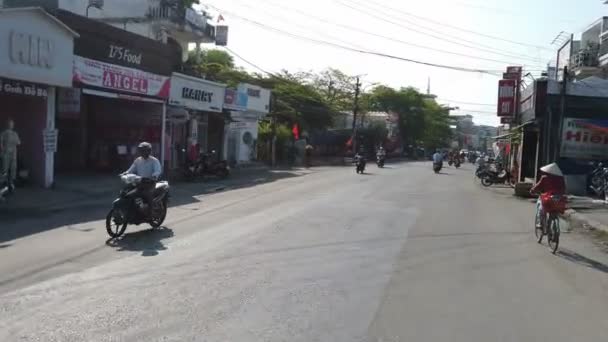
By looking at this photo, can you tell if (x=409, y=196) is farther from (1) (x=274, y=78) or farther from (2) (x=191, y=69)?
(1) (x=274, y=78)

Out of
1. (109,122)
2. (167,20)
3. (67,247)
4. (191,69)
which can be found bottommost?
(67,247)

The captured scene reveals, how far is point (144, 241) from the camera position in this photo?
10820 millimetres

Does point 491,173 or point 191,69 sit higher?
point 191,69

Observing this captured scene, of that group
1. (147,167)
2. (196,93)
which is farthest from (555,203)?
(196,93)

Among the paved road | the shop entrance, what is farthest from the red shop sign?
the paved road

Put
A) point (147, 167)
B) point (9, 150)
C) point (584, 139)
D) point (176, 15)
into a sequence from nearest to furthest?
point (147, 167)
point (9, 150)
point (584, 139)
point (176, 15)

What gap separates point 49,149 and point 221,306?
1390 cm

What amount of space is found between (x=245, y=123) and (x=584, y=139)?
22075 millimetres

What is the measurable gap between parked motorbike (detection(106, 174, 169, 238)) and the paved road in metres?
0.30


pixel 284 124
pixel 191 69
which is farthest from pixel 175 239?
pixel 284 124

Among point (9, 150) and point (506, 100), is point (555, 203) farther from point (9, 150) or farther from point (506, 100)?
point (506, 100)

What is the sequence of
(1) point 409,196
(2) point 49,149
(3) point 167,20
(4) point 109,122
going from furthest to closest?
(3) point 167,20, (4) point 109,122, (1) point 409,196, (2) point 49,149

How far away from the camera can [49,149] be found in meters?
18.9

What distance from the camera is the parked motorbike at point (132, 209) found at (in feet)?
36.3
